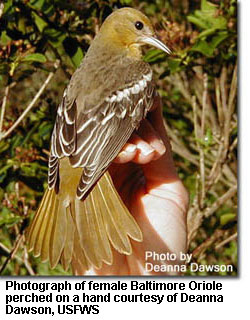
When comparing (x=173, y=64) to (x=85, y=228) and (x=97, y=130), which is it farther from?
(x=85, y=228)

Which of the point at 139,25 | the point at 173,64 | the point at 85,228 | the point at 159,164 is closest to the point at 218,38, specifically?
the point at 173,64

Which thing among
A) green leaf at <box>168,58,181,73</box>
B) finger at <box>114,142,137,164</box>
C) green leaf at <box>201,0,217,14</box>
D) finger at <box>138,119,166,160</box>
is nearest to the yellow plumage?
finger at <box>114,142,137,164</box>

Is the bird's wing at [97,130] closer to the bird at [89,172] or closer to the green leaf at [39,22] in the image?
the bird at [89,172]

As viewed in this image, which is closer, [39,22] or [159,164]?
[159,164]

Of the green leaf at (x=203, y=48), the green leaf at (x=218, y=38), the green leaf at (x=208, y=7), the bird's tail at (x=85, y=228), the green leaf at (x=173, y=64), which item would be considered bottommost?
the bird's tail at (x=85, y=228)

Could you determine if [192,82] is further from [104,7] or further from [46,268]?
[46,268]

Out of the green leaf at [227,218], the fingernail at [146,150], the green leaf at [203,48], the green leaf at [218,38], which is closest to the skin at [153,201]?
the fingernail at [146,150]
